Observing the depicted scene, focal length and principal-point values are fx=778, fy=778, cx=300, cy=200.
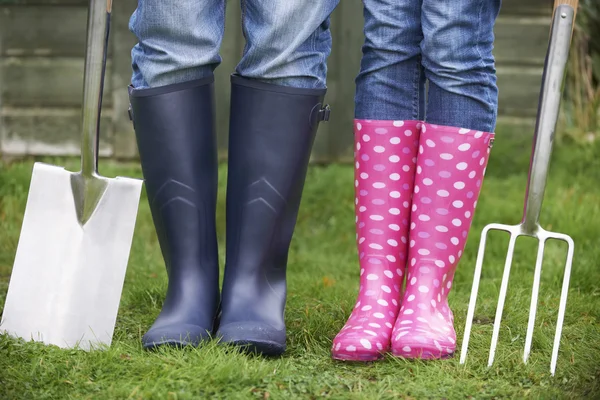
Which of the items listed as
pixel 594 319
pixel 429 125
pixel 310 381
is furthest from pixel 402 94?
pixel 594 319

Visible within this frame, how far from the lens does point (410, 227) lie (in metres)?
1.48

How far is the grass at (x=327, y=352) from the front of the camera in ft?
3.96

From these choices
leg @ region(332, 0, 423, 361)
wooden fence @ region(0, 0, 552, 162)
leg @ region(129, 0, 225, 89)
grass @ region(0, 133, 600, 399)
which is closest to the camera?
grass @ region(0, 133, 600, 399)

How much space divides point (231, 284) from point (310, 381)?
10.6 inches

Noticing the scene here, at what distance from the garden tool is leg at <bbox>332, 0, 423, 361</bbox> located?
17.0 inches

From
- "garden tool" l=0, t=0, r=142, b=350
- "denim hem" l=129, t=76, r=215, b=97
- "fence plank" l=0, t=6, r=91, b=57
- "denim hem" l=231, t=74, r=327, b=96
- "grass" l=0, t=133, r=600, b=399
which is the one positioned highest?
"fence plank" l=0, t=6, r=91, b=57

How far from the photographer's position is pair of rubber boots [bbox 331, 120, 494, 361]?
1378mm

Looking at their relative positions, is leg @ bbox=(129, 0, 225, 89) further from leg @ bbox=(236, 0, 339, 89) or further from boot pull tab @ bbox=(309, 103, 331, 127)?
boot pull tab @ bbox=(309, 103, 331, 127)

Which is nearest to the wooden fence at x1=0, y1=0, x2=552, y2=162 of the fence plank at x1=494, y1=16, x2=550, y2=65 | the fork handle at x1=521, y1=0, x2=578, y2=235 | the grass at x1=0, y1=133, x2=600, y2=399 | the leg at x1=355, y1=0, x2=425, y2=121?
the fence plank at x1=494, y1=16, x2=550, y2=65

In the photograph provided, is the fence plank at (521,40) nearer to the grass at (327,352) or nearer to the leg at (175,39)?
the grass at (327,352)

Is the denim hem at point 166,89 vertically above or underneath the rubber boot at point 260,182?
above

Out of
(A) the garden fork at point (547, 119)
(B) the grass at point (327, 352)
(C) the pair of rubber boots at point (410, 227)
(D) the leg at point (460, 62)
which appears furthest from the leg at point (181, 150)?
(A) the garden fork at point (547, 119)

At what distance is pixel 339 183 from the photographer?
2.99 m

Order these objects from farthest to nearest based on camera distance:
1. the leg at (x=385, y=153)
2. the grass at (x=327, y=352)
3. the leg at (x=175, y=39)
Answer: the leg at (x=385, y=153), the leg at (x=175, y=39), the grass at (x=327, y=352)
